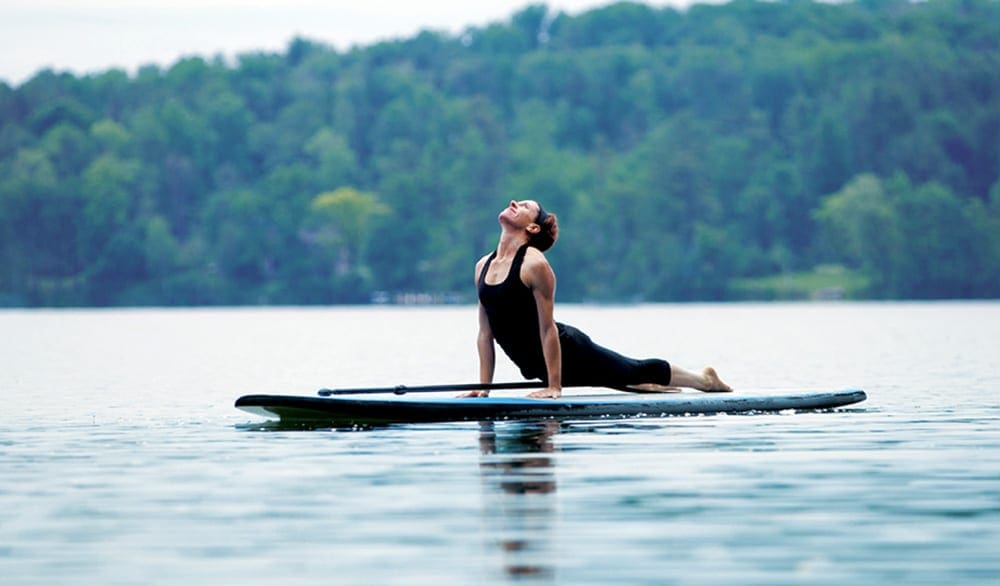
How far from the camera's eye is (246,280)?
15375 cm

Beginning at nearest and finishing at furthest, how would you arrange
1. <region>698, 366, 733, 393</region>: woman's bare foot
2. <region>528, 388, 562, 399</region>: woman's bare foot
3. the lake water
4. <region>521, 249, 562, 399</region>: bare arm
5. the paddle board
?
the lake water, the paddle board, <region>521, 249, 562, 399</region>: bare arm, <region>528, 388, 562, 399</region>: woman's bare foot, <region>698, 366, 733, 393</region>: woman's bare foot

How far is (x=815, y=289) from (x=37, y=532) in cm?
13123

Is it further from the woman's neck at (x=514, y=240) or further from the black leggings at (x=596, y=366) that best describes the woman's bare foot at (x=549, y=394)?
the woman's neck at (x=514, y=240)

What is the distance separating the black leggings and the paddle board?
5.9 inches

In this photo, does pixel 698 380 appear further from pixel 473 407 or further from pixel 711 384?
pixel 473 407

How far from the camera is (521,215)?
1772 cm

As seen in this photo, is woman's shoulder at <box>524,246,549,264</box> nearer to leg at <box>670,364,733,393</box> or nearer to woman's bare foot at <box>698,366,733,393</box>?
leg at <box>670,364,733,393</box>

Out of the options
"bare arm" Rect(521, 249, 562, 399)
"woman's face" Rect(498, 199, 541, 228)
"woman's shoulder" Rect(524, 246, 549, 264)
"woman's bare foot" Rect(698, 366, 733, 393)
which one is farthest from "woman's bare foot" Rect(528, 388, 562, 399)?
"woman's bare foot" Rect(698, 366, 733, 393)

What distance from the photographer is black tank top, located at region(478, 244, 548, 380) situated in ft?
57.9

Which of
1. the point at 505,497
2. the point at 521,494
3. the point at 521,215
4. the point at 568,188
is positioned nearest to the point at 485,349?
the point at 521,215

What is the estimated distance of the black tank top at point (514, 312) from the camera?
1764 cm

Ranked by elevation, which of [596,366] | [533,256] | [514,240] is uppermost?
[514,240]

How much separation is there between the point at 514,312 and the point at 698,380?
7.23 ft

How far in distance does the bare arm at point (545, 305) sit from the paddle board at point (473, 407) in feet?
0.97
